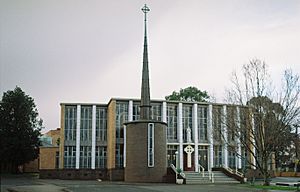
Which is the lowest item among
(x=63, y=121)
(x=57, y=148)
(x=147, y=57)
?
(x=57, y=148)

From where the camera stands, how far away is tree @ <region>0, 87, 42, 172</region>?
56.6 metres

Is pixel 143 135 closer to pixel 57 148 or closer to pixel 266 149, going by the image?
pixel 266 149

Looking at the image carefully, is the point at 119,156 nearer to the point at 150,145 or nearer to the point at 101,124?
the point at 101,124

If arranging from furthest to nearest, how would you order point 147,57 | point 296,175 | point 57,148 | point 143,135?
point 296,175 < point 57,148 < point 147,57 < point 143,135

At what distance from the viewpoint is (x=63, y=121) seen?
51.1 meters

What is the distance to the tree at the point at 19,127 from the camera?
56.6 metres

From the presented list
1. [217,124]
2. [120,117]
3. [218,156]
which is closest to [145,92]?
[217,124]

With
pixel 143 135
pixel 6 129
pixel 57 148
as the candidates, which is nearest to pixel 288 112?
pixel 143 135

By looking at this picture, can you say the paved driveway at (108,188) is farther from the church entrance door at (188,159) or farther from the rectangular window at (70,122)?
the rectangular window at (70,122)

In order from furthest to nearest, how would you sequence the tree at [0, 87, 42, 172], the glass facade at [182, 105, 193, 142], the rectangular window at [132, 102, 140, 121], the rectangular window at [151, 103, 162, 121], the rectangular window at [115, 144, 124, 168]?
the tree at [0, 87, 42, 172], the glass facade at [182, 105, 193, 142], the rectangular window at [151, 103, 162, 121], the rectangular window at [132, 102, 140, 121], the rectangular window at [115, 144, 124, 168]

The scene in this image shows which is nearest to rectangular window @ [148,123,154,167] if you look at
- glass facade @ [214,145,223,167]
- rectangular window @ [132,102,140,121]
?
rectangular window @ [132,102,140,121]

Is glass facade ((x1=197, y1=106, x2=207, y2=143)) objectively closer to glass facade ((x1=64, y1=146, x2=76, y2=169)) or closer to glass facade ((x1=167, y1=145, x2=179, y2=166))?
glass facade ((x1=167, y1=145, x2=179, y2=166))

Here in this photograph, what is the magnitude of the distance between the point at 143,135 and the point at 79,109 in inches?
573

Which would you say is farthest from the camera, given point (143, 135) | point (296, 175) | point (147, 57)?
point (296, 175)
